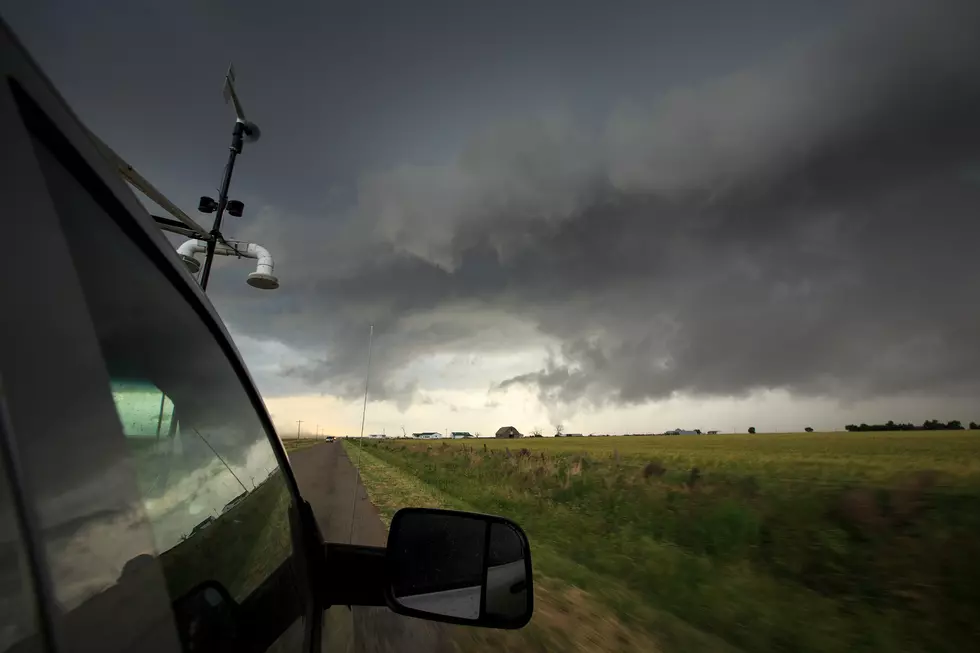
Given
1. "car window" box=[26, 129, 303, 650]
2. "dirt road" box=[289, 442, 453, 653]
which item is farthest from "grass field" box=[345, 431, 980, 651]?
"car window" box=[26, 129, 303, 650]

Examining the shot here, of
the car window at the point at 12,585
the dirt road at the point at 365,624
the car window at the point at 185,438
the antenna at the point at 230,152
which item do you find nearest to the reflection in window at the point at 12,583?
the car window at the point at 12,585

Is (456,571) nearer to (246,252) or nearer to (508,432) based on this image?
(246,252)

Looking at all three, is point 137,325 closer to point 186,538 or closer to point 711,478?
point 186,538

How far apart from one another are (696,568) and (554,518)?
5.10 m

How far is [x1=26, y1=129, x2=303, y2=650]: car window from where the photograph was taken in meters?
0.81

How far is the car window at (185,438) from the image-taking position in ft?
2.65

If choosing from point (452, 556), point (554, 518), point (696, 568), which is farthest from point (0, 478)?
point (554, 518)

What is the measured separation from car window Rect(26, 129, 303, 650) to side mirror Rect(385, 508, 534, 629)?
1.16ft

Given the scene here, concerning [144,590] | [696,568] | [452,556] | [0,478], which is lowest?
[696,568]

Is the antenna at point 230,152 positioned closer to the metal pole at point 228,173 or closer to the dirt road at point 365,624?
the metal pole at point 228,173

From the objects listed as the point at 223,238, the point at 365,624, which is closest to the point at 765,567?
the point at 365,624

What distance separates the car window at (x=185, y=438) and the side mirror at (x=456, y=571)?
0.35m

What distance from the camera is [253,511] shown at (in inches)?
55.8

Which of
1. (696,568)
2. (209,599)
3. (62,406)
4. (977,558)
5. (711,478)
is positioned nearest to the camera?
(62,406)
